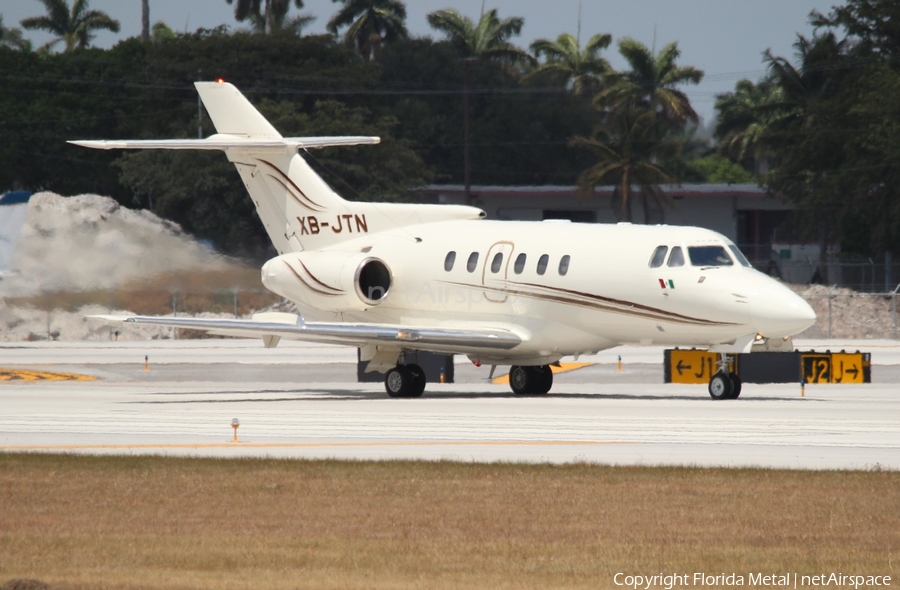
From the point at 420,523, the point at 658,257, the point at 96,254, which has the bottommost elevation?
the point at 420,523

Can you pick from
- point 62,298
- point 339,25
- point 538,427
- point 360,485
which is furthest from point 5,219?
point 339,25

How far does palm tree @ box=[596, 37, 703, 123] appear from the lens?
8925 centimetres

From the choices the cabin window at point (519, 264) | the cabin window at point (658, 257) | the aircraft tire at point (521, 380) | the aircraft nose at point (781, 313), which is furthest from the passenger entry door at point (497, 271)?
the aircraft nose at point (781, 313)

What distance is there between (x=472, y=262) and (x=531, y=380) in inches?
109

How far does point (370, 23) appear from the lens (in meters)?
106

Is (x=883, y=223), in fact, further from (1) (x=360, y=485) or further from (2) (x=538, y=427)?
(1) (x=360, y=485)

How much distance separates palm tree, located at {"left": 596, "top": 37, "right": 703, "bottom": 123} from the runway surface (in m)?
53.9

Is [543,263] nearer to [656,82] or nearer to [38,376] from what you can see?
[38,376]

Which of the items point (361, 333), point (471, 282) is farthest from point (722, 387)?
point (361, 333)

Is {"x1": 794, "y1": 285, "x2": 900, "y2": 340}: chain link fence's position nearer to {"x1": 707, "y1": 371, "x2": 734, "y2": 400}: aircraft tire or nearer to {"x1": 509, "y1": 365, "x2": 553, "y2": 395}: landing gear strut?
{"x1": 509, "y1": 365, "x2": 553, "y2": 395}: landing gear strut

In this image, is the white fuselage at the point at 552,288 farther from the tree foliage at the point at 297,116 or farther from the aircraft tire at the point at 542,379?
the tree foliage at the point at 297,116

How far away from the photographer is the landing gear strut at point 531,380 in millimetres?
29062

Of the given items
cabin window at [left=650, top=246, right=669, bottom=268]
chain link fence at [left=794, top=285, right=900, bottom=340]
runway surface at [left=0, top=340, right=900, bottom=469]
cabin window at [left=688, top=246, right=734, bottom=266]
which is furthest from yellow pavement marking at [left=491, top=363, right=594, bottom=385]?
chain link fence at [left=794, top=285, right=900, bottom=340]

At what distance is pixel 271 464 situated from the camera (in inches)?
643
